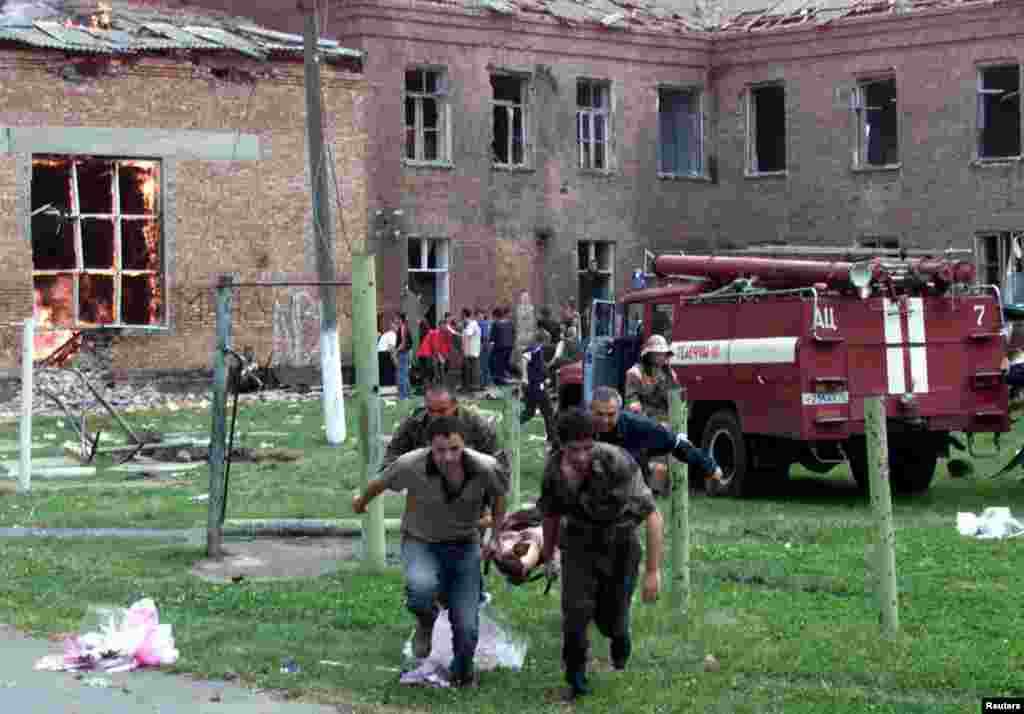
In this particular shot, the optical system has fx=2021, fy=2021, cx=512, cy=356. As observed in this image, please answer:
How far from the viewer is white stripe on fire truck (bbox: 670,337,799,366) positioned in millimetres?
19547

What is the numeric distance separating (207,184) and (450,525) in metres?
28.9

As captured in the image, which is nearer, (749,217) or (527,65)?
(527,65)

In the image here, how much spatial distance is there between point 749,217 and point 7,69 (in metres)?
19.5

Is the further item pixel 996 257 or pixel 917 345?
pixel 996 257

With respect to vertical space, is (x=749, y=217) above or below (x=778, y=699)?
above

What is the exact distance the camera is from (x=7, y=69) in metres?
36.5

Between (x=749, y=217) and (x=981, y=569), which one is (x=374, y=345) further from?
(x=749, y=217)

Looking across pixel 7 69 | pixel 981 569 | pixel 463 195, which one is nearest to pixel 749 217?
pixel 463 195

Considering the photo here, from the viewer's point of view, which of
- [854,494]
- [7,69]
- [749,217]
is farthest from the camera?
[749,217]

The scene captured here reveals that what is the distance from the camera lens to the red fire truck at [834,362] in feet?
63.8

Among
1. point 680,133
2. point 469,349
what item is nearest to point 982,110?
point 680,133

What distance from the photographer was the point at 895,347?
64.6 ft

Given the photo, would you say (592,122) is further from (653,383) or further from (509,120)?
(653,383)

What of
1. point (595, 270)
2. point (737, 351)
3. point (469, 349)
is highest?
point (595, 270)
